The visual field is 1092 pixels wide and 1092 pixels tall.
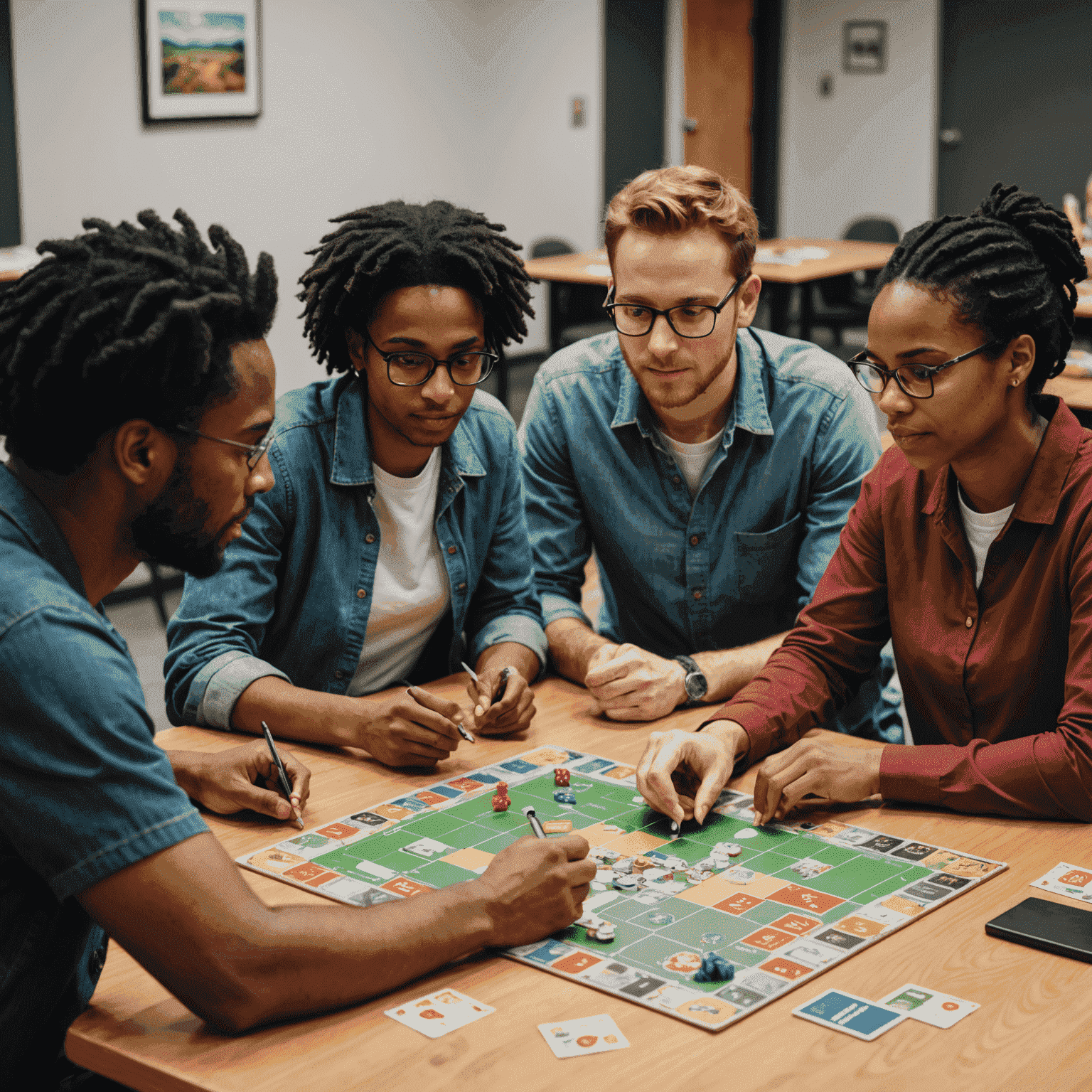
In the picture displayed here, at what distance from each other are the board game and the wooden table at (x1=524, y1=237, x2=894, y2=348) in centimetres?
494

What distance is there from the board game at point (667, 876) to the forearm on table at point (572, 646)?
1.29ft

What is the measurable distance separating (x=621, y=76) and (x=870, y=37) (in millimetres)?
1667

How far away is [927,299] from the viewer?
1.91 meters

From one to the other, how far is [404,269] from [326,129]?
5243 mm

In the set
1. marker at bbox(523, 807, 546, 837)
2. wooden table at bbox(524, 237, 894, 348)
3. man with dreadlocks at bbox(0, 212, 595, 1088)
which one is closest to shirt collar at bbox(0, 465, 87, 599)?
man with dreadlocks at bbox(0, 212, 595, 1088)

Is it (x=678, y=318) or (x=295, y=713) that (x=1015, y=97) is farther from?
(x=295, y=713)

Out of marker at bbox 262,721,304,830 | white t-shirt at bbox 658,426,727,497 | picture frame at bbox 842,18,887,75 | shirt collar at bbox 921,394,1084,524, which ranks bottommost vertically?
marker at bbox 262,721,304,830

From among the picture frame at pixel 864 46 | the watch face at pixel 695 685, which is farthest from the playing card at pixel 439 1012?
the picture frame at pixel 864 46

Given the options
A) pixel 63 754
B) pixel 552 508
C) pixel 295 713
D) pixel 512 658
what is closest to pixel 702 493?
pixel 552 508

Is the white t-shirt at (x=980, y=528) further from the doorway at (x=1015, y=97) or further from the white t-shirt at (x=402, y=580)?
the doorway at (x=1015, y=97)

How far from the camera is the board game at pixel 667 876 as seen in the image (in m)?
1.45

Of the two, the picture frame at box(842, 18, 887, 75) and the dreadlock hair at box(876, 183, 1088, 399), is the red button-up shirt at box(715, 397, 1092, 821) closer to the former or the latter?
the dreadlock hair at box(876, 183, 1088, 399)

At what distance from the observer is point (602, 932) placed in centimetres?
151

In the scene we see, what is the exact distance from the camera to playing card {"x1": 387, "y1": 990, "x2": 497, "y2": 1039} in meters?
1.36
